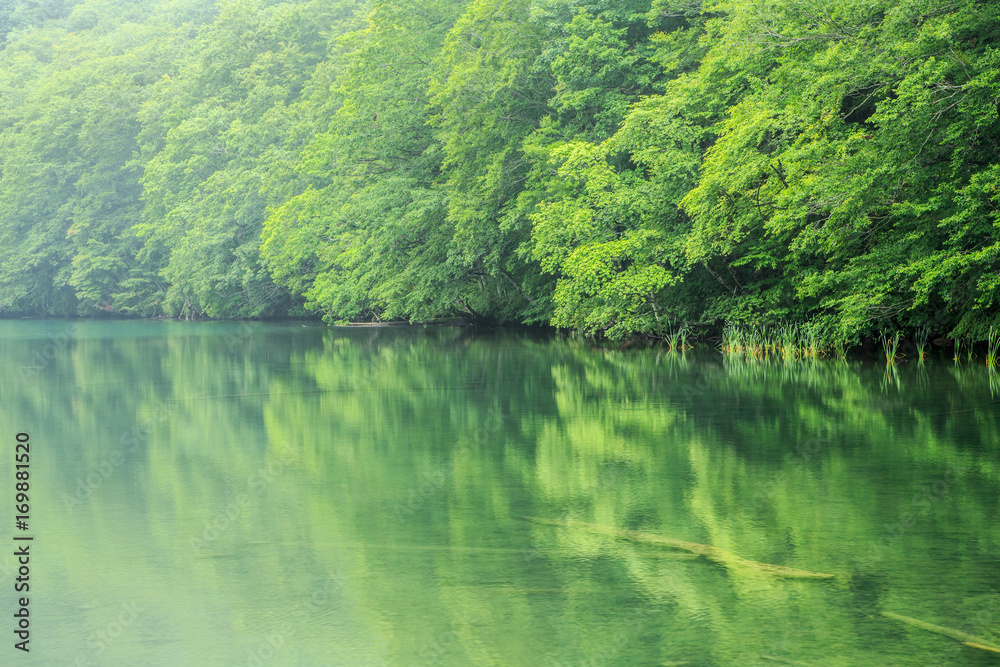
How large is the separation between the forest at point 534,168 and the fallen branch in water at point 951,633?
40.3 ft

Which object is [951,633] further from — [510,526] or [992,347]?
[992,347]

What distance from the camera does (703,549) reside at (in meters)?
6.07

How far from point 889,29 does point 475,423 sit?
1040cm

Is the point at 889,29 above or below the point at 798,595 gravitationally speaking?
above

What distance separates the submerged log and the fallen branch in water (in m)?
0.66

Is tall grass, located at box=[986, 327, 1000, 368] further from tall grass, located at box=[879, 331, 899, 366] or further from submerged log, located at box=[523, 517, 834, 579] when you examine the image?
submerged log, located at box=[523, 517, 834, 579]

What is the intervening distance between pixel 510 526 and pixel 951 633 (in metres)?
2.82

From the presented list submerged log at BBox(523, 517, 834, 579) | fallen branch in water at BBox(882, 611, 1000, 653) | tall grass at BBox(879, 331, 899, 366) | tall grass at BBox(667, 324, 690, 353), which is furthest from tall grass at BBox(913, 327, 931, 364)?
fallen branch in water at BBox(882, 611, 1000, 653)

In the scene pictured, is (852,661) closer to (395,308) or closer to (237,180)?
(395,308)

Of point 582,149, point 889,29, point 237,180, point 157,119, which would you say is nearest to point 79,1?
point 157,119

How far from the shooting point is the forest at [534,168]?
1742 cm

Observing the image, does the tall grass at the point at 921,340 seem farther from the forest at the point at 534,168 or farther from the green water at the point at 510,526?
the green water at the point at 510,526

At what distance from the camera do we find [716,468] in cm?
868

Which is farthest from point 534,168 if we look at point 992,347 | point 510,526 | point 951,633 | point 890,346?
point 951,633
